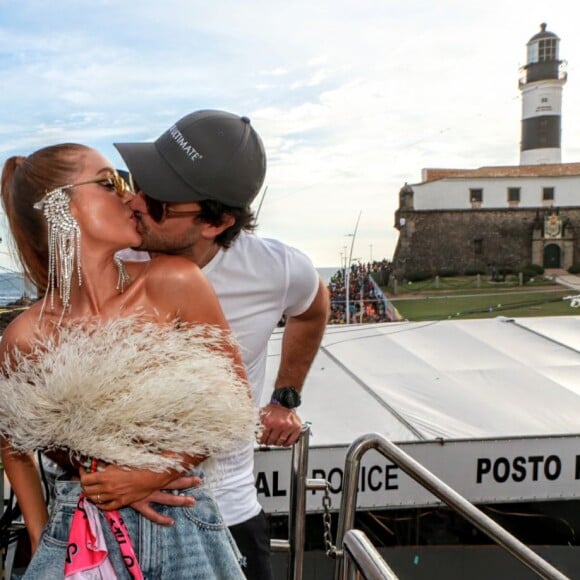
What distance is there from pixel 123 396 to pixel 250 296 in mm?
634

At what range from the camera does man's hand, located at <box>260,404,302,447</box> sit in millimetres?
1885

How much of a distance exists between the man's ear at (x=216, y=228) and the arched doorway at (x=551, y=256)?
36946 millimetres

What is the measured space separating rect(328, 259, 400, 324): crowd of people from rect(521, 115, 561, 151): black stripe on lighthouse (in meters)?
11.5

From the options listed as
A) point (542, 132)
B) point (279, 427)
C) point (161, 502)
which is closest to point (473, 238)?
point (542, 132)

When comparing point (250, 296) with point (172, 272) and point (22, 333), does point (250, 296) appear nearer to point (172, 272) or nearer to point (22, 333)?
point (172, 272)

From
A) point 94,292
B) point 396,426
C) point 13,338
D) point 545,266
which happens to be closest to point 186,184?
point 94,292

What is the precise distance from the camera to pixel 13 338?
4.03 ft

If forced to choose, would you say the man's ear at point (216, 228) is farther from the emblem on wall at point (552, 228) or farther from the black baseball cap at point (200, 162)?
the emblem on wall at point (552, 228)

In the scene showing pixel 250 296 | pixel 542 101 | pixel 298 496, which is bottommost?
pixel 298 496

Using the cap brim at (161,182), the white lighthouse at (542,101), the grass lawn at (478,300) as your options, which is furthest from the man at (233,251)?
the white lighthouse at (542,101)

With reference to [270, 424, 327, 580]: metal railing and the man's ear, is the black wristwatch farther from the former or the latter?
the man's ear

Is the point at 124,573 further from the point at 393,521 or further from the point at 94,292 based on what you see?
the point at 393,521

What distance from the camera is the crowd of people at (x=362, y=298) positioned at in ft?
68.6

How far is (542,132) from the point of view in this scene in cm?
3841
